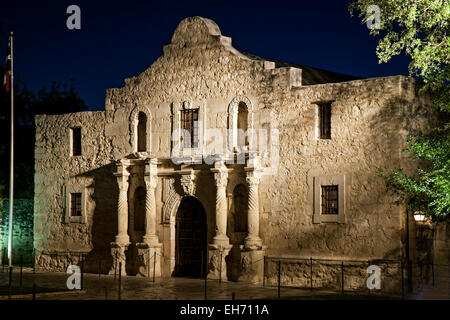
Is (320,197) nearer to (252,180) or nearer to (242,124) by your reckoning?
(252,180)

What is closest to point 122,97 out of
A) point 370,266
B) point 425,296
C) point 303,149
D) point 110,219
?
point 110,219

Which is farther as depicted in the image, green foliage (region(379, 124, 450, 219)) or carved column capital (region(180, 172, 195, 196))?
carved column capital (region(180, 172, 195, 196))

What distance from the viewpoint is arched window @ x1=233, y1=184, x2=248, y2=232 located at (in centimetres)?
2522

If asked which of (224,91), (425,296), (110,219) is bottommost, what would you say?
(425,296)

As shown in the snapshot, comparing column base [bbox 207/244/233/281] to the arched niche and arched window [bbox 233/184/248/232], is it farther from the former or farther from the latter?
the arched niche

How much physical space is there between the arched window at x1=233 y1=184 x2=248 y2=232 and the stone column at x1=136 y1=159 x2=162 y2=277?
3.00 m

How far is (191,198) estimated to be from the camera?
1046 inches

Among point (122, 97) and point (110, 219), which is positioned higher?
point (122, 97)

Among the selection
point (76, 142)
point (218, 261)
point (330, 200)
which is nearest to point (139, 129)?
point (76, 142)

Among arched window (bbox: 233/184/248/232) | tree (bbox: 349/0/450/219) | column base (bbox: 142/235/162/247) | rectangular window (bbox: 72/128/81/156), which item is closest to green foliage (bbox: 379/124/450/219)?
tree (bbox: 349/0/450/219)

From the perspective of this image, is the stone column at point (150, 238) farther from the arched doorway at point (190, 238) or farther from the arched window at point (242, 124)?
the arched window at point (242, 124)

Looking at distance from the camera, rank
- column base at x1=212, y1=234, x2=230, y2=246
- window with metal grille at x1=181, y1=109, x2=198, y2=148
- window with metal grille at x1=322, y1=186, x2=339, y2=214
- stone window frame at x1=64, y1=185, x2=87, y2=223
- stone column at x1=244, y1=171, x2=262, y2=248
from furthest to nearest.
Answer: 1. stone window frame at x1=64, y1=185, x2=87, y2=223
2. window with metal grille at x1=181, y1=109, x2=198, y2=148
3. column base at x1=212, y1=234, x2=230, y2=246
4. stone column at x1=244, y1=171, x2=262, y2=248
5. window with metal grille at x1=322, y1=186, x2=339, y2=214

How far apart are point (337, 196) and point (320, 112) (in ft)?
8.62
